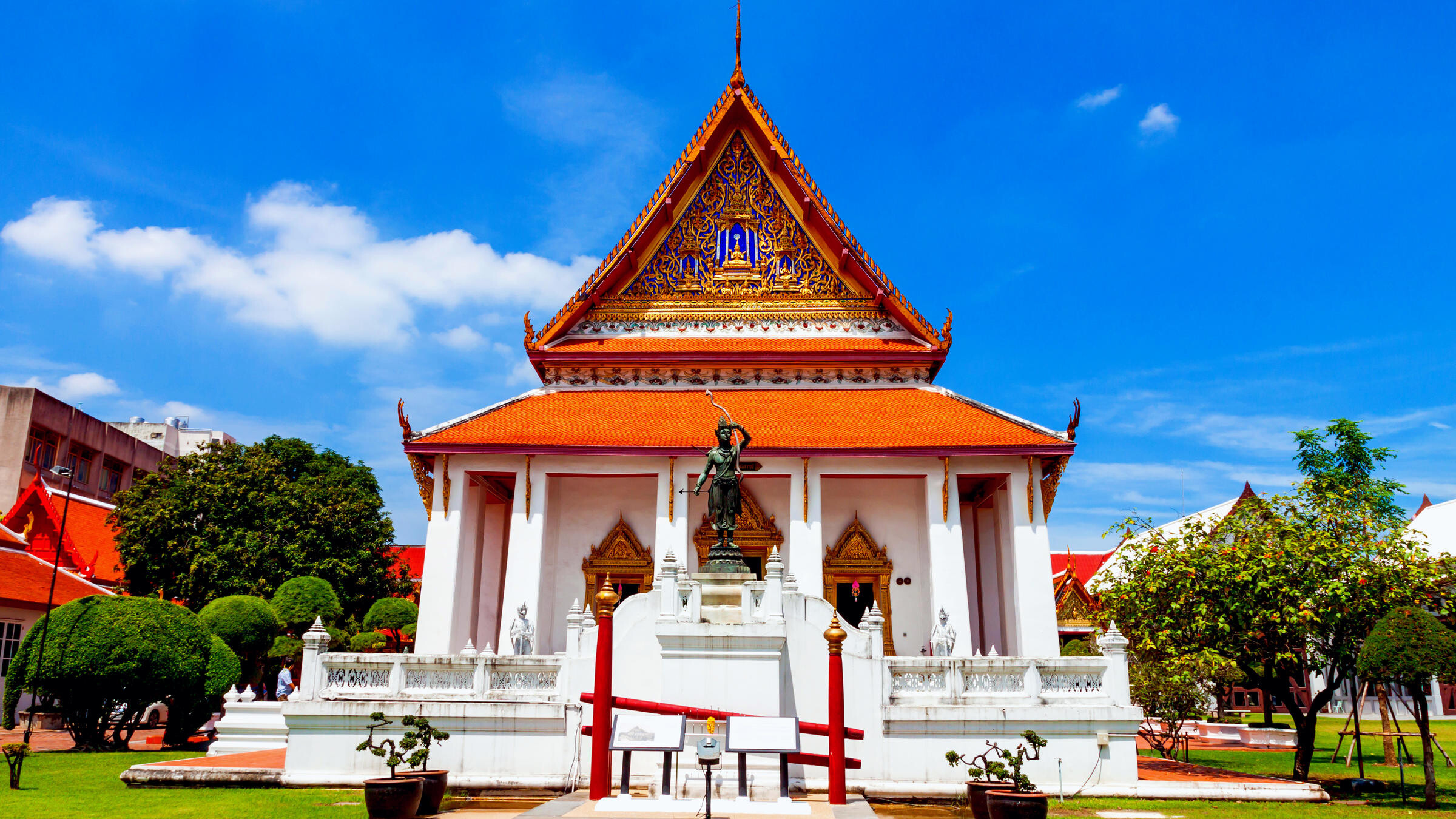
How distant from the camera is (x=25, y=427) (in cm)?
3462

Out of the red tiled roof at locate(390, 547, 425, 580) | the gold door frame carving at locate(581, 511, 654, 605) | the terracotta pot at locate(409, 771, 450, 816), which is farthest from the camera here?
the red tiled roof at locate(390, 547, 425, 580)

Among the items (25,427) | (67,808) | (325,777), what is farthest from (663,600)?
(25,427)

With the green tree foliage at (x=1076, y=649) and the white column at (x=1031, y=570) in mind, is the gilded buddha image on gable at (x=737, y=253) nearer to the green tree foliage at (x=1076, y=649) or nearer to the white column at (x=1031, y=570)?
the white column at (x=1031, y=570)

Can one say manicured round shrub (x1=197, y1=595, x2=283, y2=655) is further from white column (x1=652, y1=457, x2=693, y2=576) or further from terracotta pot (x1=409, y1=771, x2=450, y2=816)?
terracotta pot (x1=409, y1=771, x2=450, y2=816)

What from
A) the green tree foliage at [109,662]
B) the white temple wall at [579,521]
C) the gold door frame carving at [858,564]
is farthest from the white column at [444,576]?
the gold door frame carving at [858,564]

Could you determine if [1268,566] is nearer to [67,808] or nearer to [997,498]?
[997,498]

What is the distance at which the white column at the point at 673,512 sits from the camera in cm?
1673

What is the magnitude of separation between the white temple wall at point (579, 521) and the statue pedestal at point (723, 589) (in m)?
7.32

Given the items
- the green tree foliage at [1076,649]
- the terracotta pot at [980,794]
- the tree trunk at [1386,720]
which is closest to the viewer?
the terracotta pot at [980,794]

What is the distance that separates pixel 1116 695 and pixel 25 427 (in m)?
38.5

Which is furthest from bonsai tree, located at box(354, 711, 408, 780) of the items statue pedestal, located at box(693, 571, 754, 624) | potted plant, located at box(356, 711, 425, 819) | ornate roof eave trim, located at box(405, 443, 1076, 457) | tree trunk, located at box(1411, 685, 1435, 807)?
tree trunk, located at box(1411, 685, 1435, 807)

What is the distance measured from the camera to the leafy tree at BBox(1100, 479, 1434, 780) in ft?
41.2

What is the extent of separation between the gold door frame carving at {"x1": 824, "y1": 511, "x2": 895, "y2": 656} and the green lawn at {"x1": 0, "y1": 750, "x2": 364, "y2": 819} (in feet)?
32.3

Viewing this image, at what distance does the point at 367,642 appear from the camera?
1848cm
